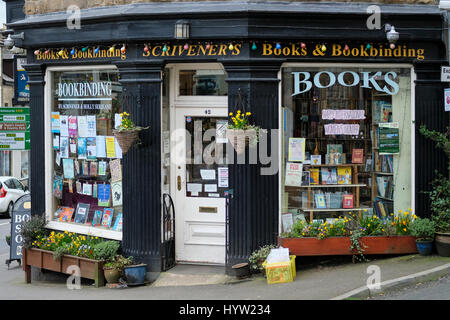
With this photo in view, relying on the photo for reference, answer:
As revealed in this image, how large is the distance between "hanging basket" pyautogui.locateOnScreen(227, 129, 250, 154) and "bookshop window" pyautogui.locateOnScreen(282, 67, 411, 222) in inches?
36.3

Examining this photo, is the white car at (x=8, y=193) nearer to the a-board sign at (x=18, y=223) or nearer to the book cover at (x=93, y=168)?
the a-board sign at (x=18, y=223)

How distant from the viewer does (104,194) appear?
1126cm

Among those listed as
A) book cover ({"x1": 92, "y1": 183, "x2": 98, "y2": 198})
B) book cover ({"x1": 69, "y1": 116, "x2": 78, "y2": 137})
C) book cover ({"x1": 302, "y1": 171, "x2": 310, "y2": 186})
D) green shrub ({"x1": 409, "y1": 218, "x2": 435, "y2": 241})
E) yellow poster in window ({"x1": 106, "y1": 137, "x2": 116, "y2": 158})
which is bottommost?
green shrub ({"x1": 409, "y1": 218, "x2": 435, "y2": 241})

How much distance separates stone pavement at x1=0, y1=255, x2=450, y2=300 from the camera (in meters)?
8.72

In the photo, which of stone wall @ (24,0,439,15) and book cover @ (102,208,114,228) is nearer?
stone wall @ (24,0,439,15)

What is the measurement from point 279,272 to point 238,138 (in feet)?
6.80

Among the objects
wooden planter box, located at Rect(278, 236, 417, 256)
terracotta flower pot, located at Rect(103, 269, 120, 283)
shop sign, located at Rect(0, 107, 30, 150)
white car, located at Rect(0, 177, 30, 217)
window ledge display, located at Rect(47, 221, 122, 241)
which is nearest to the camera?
wooden planter box, located at Rect(278, 236, 417, 256)

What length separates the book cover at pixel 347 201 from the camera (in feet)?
34.4

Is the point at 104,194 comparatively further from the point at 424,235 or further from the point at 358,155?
the point at 424,235

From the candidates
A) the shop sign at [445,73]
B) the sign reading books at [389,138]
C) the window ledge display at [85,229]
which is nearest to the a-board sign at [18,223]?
the window ledge display at [85,229]

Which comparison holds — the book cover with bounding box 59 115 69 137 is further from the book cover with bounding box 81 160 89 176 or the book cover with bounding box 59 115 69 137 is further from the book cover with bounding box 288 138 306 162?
the book cover with bounding box 288 138 306 162

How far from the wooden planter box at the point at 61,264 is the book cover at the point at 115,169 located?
1508 millimetres

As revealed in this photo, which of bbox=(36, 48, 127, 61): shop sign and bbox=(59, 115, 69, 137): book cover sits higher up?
bbox=(36, 48, 127, 61): shop sign

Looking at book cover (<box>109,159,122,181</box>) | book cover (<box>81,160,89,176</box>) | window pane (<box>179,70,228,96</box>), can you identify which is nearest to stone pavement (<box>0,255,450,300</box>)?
book cover (<box>109,159,122,181</box>)
